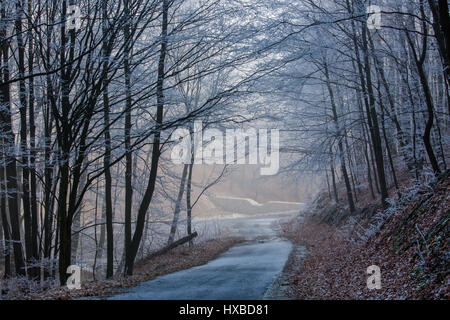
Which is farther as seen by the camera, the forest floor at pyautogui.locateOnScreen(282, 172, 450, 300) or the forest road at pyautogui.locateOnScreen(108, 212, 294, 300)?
the forest road at pyautogui.locateOnScreen(108, 212, 294, 300)

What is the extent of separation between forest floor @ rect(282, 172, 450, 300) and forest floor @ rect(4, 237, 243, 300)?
12.5ft

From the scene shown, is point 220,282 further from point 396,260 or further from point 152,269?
point 152,269

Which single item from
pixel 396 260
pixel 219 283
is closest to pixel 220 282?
pixel 219 283

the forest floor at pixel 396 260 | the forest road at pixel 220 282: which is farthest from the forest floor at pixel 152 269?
the forest floor at pixel 396 260

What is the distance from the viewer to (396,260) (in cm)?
716

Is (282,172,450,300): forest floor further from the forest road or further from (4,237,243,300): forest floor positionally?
(4,237,243,300): forest floor

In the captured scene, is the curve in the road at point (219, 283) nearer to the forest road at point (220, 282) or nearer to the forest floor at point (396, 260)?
the forest road at point (220, 282)

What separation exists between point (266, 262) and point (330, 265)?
2.84 m

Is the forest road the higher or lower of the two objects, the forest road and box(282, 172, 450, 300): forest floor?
the lower

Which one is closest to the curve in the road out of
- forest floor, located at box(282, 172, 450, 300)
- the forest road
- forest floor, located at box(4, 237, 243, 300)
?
the forest road

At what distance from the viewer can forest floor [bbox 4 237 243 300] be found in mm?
7387

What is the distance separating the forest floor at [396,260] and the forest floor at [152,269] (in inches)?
150

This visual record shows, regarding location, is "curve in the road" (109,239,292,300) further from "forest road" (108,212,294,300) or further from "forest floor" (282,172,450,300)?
"forest floor" (282,172,450,300)
